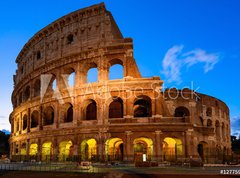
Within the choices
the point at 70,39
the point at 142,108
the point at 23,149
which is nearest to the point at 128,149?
the point at 142,108

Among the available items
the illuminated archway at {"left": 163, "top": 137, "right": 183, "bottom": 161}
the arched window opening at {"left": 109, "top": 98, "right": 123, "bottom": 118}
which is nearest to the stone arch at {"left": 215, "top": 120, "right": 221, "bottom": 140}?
the illuminated archway at {"left": 163, "top": 137, "right": 183, "bottom": 161}

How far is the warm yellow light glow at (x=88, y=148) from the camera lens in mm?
27453

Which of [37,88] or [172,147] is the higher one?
[37,88]

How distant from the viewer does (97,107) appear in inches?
1078

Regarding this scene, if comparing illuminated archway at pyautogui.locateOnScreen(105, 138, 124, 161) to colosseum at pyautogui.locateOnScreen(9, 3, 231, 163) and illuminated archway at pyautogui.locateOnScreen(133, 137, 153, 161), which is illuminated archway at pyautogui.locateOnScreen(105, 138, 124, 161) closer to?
colosseum at pyautogui.locateOnScreen(9, 3, 231, 163)

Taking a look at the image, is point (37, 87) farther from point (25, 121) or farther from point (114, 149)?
point (114, 149)

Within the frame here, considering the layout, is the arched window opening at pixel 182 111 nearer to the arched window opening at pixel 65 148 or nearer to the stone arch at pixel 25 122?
the arched window opening at pixel 65 148

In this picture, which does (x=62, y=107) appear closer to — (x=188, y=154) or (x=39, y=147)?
(x=39, y=147)

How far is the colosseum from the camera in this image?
26.0 metres

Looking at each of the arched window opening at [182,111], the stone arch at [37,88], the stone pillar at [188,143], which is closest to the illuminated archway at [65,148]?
the stone arch at [37,88]

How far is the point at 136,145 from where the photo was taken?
28.6 meters

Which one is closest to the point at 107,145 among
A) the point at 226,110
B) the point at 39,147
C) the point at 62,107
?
the point at 62,107

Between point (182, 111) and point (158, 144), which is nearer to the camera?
point (158, 144)

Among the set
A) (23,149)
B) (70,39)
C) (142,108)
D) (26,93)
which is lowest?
(23,149)
